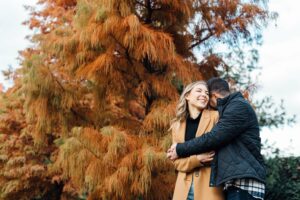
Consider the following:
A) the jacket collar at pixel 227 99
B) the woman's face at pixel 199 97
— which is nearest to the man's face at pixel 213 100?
the woman's face at pixel 199 97

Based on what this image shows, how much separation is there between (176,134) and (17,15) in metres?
7.43

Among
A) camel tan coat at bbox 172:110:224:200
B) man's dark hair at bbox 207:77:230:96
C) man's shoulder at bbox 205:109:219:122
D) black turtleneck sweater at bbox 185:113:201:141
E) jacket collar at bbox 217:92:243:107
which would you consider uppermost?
man's dark hair at bbox 207:77:230:96

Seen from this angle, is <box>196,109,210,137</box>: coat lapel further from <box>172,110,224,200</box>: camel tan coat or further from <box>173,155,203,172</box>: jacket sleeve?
<box>173,155,203,172</box>: jacket sleeve

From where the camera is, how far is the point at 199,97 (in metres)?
2.52

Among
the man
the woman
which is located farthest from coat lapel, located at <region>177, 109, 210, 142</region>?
the man

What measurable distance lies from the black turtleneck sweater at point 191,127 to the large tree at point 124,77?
159cm

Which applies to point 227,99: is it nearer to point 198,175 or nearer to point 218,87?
point 218,87

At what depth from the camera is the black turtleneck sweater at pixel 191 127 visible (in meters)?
2.50

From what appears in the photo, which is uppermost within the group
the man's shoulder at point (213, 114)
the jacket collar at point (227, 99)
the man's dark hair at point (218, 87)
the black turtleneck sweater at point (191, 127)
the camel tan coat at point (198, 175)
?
the man's dark hair at point (218, 87)

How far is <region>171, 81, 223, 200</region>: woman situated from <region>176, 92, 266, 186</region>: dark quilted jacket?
0.09 metres

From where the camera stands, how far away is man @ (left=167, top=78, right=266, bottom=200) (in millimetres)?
2170

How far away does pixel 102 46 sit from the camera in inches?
190

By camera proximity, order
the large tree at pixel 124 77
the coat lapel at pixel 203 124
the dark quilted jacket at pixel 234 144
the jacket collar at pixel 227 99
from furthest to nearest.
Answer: the large tree at pixel 124 77, the coat lapel at pixel 203 124, the jacket collar at pixel 227 99, the dark quilted jacket at pixel 234 144

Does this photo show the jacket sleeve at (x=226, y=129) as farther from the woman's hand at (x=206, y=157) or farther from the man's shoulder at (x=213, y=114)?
the man's shoulder at (x=213, y=114)
